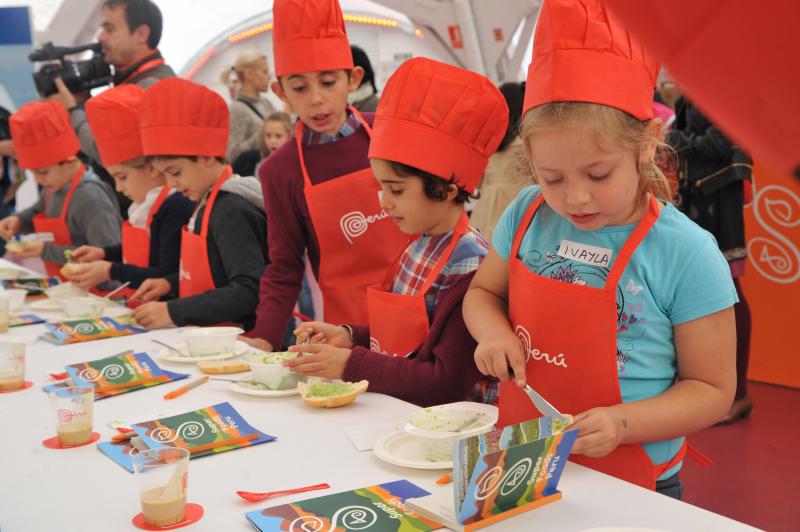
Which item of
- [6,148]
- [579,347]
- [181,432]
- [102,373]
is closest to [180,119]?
[102,373]

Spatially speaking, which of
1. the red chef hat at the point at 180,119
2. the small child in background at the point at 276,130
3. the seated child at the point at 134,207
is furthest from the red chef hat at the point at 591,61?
the small child in background at the point at 276,130

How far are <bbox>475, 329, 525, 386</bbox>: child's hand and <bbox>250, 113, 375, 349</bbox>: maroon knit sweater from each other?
1157 millimetres

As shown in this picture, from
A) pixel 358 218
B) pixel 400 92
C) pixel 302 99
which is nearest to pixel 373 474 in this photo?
pixel 400 92

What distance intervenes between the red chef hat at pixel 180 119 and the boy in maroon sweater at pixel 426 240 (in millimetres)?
1031

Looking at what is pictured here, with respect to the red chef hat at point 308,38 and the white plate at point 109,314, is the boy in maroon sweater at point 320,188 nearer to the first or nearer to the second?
the red chef hat at point 308,38

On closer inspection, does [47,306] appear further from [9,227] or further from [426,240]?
[9,227]

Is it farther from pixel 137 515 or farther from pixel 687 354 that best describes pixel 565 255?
pixel 137 515

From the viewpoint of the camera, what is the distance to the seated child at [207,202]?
2.57m

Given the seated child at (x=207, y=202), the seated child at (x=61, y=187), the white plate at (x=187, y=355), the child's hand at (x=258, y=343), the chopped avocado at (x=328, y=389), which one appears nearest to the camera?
the chopped avocado at (x=328, y=389)

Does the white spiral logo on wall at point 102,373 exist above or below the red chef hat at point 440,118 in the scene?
below

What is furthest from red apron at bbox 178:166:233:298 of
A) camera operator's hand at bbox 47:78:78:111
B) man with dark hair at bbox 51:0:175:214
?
camera operator's hand at bbox 47:78:78:111

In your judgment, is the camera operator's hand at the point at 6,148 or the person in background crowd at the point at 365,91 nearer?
the person in background crowd at the point at 365,91

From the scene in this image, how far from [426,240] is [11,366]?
3.25ft

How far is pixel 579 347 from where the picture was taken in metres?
1.34
